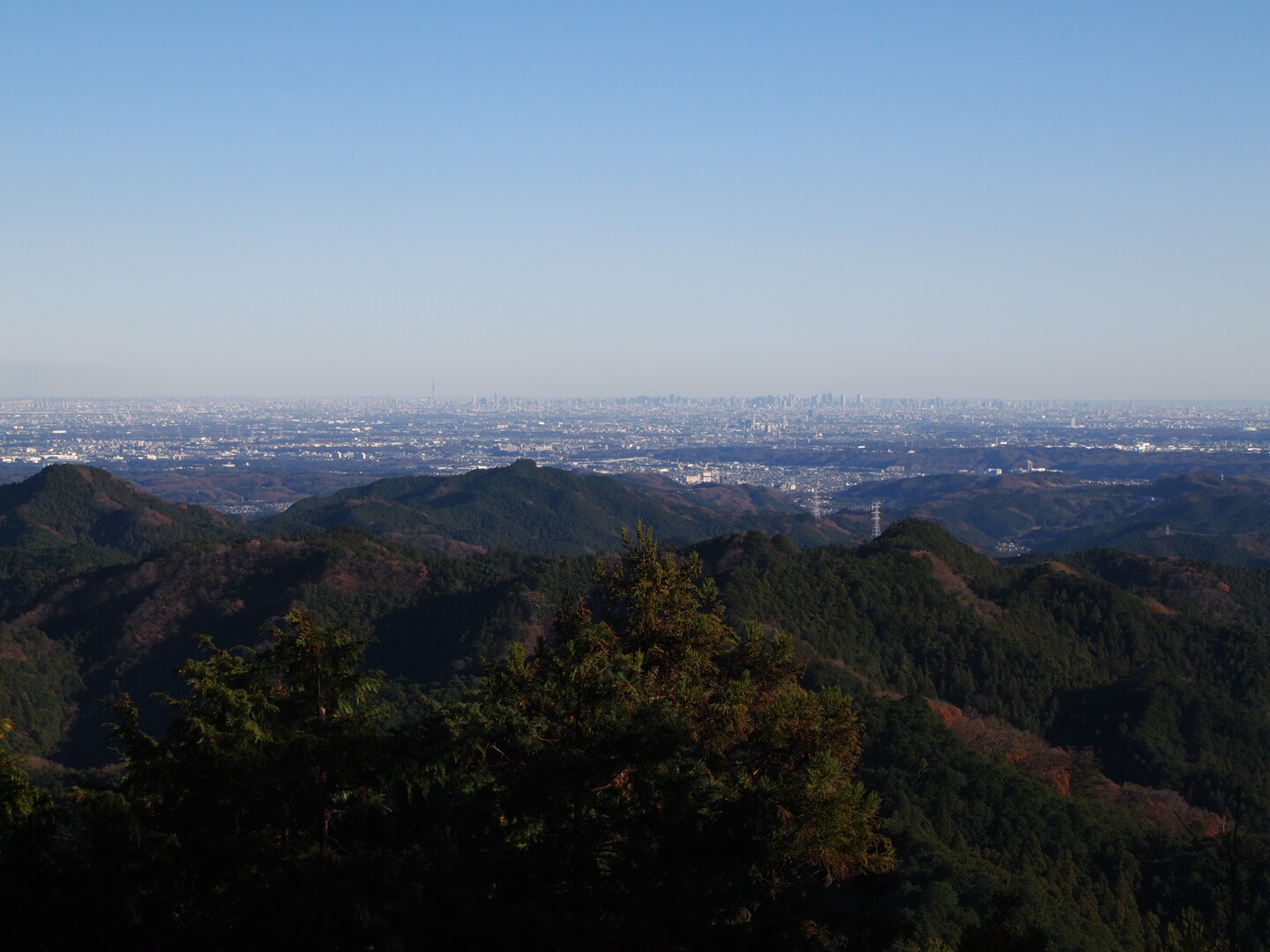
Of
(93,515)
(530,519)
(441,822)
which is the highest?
(441,822)

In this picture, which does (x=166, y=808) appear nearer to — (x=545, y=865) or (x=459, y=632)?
(x=545, y=865)

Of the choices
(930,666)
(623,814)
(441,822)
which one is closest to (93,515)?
(930,666)

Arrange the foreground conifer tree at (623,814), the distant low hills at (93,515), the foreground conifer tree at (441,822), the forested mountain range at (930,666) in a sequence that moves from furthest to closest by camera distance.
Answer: the distant low hills at (93,515)
the forested mountain range at (930,666)
the foreground conifer tree at (623,814)
the foreground conifer tree at (441,822)

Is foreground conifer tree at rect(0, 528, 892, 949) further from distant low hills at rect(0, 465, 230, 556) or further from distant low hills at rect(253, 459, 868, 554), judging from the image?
distant low hills at rect(253, 459, 868, 554)

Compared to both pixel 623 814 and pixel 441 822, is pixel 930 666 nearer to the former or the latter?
pixel 623 814

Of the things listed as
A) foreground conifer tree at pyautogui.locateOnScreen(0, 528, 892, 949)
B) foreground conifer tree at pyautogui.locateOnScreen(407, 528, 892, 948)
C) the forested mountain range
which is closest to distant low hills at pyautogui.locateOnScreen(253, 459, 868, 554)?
the forested mountain range

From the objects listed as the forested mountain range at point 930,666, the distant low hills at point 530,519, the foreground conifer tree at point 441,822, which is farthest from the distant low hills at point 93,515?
the foreground conifer tree at point 441,822

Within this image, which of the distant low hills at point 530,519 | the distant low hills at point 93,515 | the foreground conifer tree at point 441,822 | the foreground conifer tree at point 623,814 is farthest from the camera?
the distant low hills at point 530,519

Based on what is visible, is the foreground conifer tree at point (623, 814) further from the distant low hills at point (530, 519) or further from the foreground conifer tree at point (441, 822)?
the distant low hills at point (530, 519)
